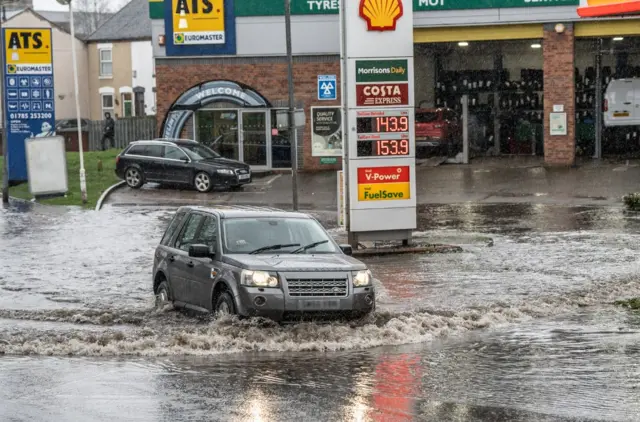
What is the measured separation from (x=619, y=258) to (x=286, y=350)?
10.4m

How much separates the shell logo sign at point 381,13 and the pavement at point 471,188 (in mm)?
10620

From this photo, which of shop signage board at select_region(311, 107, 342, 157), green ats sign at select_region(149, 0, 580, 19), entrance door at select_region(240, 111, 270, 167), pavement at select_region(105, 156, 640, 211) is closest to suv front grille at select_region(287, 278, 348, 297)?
pavement at select_region(105, 156, 640, 211)

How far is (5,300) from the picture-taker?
18.2 meters

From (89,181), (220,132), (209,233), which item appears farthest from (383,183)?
(220,132)

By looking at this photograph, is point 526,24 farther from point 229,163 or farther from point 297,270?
point 297,270

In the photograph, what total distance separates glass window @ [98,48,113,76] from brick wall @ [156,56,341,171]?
27.2 meters

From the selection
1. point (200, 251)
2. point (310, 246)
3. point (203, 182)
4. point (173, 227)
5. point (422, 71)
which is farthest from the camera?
point (422, 71)

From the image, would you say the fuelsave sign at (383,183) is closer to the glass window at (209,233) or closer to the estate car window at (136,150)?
the glass window at (209,233)

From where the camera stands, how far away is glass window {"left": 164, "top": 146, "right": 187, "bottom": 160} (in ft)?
124

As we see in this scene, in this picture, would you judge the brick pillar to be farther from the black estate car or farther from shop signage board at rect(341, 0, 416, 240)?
shop signage board at rect(341, 0, 416, 240)

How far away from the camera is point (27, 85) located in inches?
1486

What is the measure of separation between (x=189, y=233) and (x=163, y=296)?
1.04 meters

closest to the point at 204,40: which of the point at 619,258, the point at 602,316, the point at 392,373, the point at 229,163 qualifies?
the point at 229,163

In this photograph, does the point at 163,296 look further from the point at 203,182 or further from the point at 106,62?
the point at 106,62
